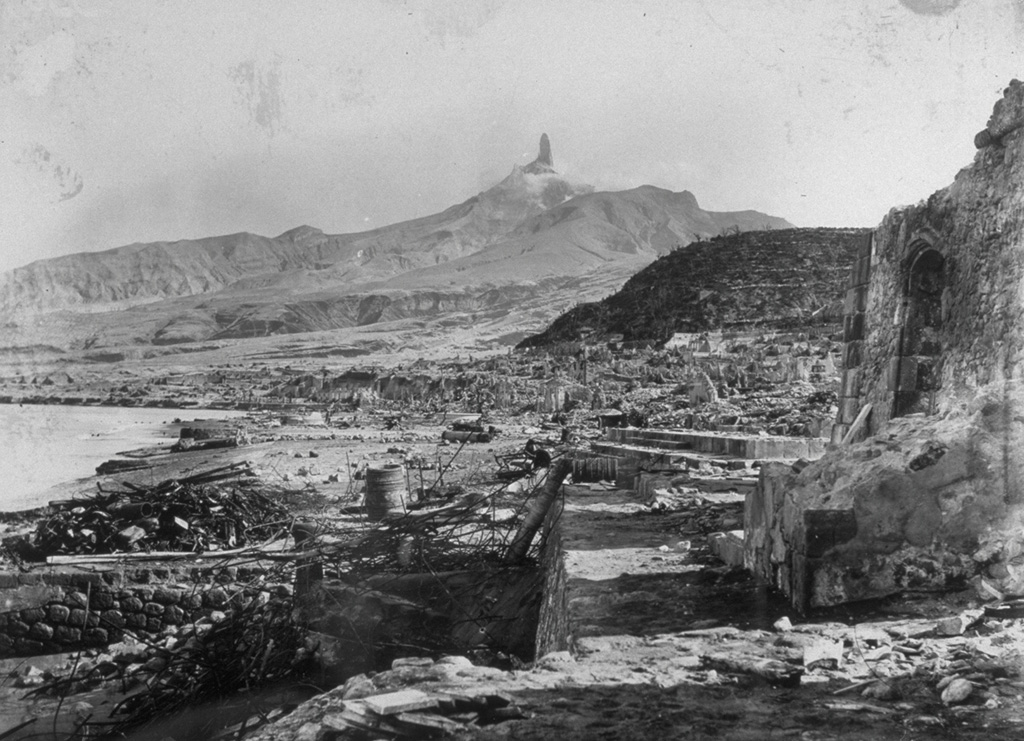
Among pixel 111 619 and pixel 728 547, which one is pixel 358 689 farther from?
pixel 111 619

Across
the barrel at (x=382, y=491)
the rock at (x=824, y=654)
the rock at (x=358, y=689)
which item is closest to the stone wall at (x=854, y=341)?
the barrel at (x=382, y=491)

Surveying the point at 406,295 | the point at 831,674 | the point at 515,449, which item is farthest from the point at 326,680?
the point at 406,295

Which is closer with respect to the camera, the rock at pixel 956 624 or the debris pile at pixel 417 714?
the debris pile at pixel 417 714

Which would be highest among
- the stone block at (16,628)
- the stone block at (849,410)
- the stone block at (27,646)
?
the stone block at (849,410)

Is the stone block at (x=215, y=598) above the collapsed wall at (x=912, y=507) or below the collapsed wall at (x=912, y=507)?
below

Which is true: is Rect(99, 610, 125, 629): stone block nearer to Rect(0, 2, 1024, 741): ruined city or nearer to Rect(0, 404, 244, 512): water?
Rect(0, 2, 1024, 741): ruined city

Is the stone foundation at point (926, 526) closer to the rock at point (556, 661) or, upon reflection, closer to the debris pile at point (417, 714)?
the rock at point (556, 661)

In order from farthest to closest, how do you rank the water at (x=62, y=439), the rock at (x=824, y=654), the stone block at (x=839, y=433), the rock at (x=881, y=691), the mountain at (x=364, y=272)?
the mountain at (x=364, y=272), the water at (x=62, y=439), the stone block at (x=839, y=433), the rock at (x=824, y=654), the rock at (x=881, y=691)

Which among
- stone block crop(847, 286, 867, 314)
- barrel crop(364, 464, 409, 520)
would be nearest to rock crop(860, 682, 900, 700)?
barrel crop(364, 464, 409, 520)
